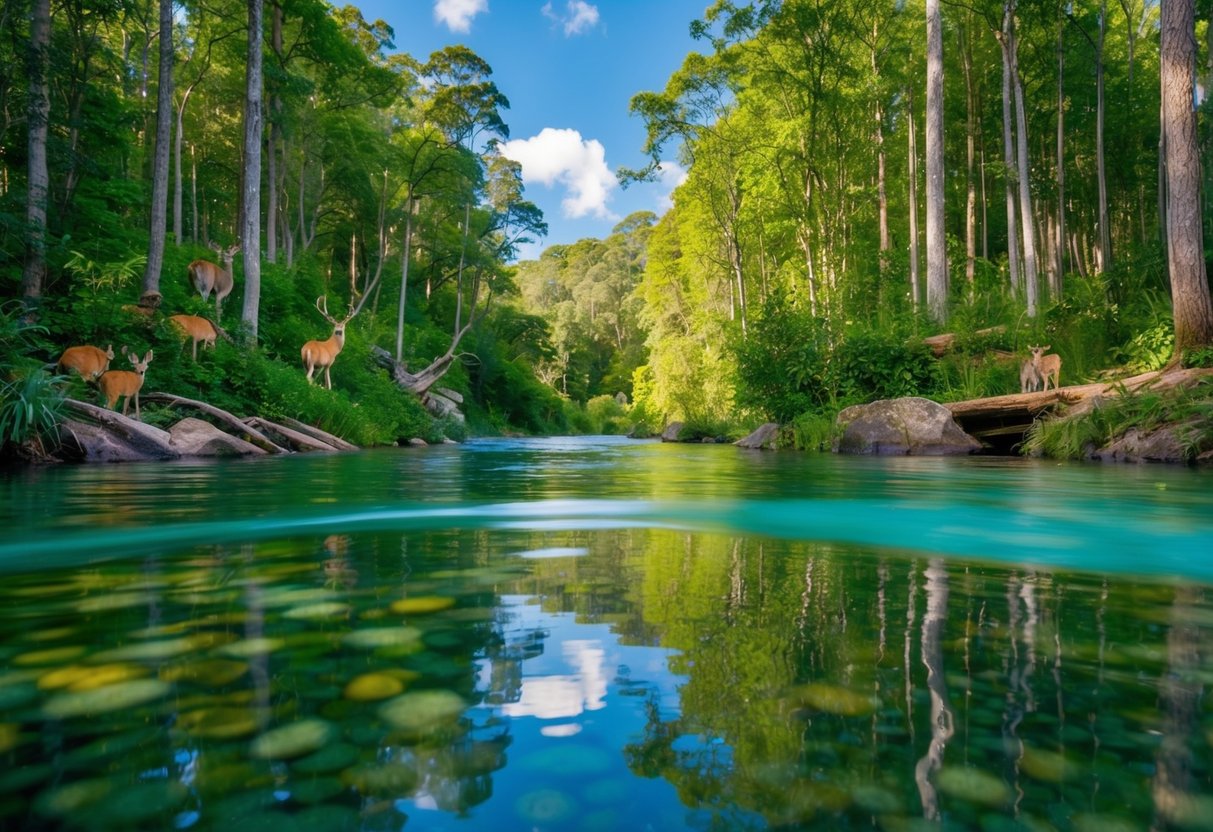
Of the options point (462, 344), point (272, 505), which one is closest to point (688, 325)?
point (462, 344)

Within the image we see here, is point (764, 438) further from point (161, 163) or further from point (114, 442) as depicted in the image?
point (161, 163)

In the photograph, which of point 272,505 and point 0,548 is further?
point 272,505

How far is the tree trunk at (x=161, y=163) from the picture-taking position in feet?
35.9

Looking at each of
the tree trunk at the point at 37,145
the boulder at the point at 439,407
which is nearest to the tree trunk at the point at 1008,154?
the boulder at the point at 439,407

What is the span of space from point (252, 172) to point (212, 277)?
2274 millimetres

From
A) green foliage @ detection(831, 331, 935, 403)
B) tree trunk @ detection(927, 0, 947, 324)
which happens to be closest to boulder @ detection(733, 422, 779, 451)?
green foliage @ detection(831, 331, 935, 403)

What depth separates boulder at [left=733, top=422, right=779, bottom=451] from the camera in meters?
13.2

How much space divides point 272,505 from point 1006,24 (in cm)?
2062

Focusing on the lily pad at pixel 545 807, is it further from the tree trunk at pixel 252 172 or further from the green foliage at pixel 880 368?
the tree trunk at pixel 252 172

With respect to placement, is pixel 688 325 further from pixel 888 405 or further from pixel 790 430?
pixel 888 405

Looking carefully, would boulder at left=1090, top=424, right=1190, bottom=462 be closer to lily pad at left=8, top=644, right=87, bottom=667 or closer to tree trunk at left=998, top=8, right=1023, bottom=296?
lily pad at left=8, top=644, right=87, bottom=667

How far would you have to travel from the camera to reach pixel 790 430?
1284 centimetres

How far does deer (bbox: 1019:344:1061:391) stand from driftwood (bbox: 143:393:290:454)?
1140 cm

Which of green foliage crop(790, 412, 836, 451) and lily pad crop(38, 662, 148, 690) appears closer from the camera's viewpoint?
lily pad crop(38, 662, 148, 690)
